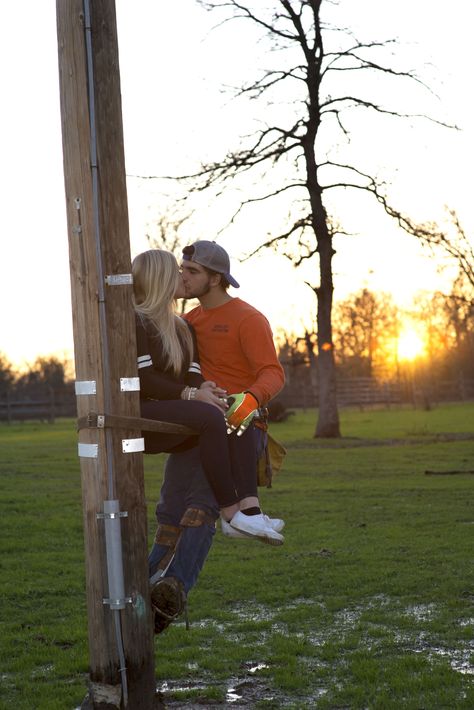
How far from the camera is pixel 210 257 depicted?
5414 millimetres

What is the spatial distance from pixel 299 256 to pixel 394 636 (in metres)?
24.2

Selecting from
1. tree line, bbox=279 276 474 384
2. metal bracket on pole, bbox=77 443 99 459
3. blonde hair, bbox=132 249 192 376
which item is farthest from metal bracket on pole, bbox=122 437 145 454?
tree line, bbox=279 276 474 384

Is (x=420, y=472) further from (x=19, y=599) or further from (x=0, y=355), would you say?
(x=0, y=355)

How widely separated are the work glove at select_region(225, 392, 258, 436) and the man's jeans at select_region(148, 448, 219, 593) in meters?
0.35

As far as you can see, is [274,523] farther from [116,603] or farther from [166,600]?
[116,603]

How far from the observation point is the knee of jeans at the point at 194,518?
5074 mm

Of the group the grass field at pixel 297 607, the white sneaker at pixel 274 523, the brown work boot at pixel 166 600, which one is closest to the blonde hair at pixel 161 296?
the white sneaker at pixel 274 523

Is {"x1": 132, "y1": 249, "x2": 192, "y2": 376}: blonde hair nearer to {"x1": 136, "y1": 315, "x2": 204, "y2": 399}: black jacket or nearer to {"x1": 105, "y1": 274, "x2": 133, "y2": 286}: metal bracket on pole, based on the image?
{"x1": 136, "y1": 315, "x2": 204, "y2": 399}: black jacket

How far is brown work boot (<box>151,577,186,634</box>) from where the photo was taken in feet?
15.8

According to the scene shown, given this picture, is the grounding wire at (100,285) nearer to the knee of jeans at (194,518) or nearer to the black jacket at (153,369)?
the black jacket at (153,369)

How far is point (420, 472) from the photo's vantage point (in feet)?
65.4

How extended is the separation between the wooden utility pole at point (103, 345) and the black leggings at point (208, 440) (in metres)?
0.35

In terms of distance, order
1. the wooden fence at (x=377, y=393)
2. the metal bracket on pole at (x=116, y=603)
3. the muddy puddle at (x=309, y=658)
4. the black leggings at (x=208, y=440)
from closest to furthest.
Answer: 1. the metal bracket on pole at (x=116, y=603)
2. the black leggings at (x=208, y=440)
3. the muddy puddle at (x=309, y=658)
4. the wooden fence at (x=377, y=393)

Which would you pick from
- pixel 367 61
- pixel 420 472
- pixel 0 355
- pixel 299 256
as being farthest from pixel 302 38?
pixel 0 355
